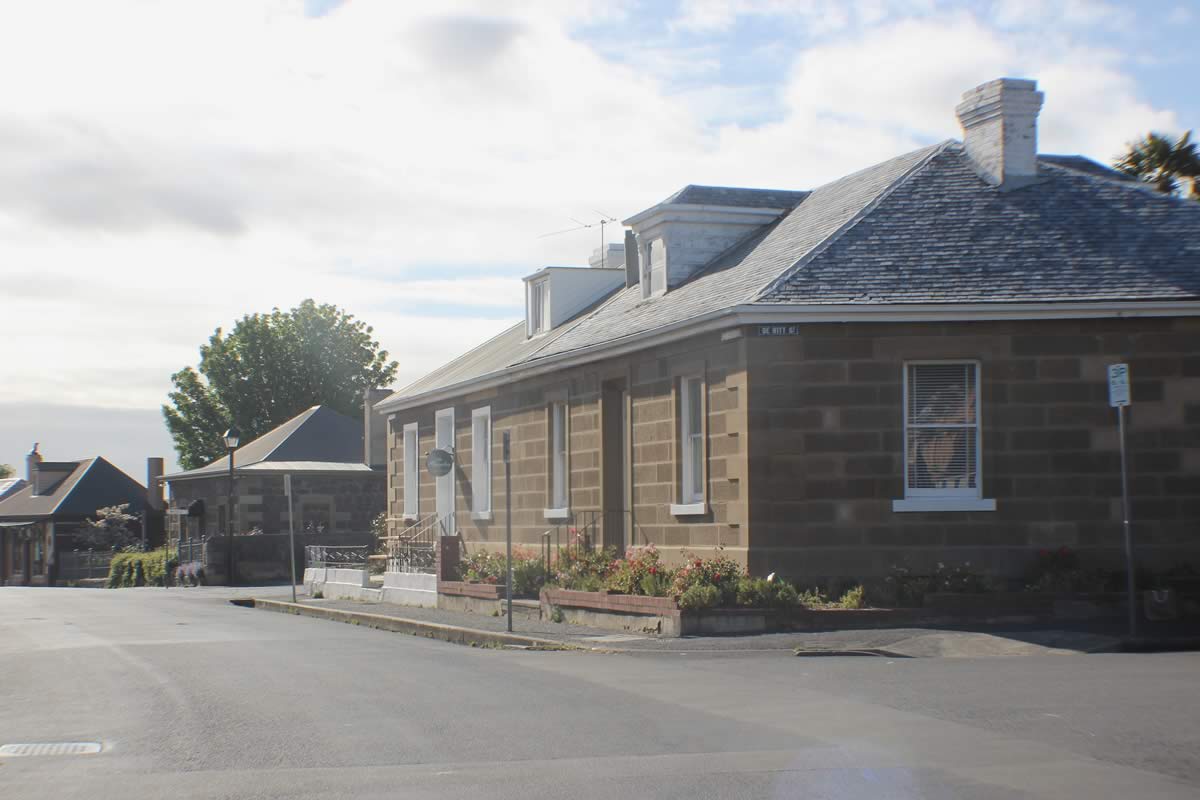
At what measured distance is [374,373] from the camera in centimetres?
7625

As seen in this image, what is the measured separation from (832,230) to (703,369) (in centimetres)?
298

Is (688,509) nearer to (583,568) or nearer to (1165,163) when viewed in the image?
(583,568)

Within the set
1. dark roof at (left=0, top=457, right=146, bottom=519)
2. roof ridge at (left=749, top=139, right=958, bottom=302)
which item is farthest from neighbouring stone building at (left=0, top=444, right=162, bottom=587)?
roof ridge at (left=749, top=139, right=958, bottom=302)

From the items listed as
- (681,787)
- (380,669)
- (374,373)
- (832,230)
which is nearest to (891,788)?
(681,787)

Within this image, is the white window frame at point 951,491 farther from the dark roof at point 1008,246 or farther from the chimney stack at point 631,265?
Answer: the chimney stack at point 631,265

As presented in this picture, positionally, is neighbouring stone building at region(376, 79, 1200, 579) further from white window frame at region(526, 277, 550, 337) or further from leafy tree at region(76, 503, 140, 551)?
leafy tree at region(76, 503, 140, 551)

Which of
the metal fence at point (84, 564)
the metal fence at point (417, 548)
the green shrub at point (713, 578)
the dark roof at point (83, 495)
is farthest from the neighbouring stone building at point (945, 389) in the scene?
the dark roof at point (83, 495)

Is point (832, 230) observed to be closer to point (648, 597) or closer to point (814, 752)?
point (648, 597)

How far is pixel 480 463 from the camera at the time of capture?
2980cm

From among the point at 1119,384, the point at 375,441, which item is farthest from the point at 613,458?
the point at 375,441

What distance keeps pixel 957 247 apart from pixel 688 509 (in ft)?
17.7

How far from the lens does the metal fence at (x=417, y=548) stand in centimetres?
2775

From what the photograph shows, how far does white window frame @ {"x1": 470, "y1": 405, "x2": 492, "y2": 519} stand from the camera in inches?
1155

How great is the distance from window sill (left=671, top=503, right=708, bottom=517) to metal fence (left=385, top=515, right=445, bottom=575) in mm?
6935
